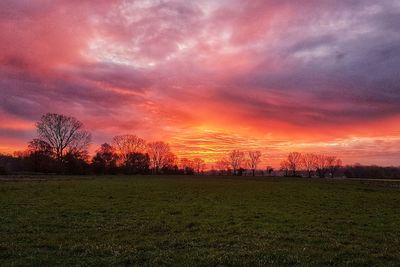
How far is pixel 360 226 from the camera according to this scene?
22.8m

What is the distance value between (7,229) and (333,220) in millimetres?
21861

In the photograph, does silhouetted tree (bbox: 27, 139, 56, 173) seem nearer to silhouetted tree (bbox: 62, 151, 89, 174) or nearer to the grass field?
silhouetted tree (bbox: 62, 151, 89, 174)

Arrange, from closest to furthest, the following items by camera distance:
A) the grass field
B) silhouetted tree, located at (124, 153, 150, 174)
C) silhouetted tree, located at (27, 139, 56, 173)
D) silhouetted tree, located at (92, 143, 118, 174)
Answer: the grass field
silhouetted tree, located at (27, 139, 56, 173)
silhouetted tree, located at (92, 143, 118, 174)
silhouetted tree, located at (124, 153, 150, 174)

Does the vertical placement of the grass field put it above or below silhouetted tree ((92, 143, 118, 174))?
below

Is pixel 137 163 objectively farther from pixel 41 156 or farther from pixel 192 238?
pixel 192 238

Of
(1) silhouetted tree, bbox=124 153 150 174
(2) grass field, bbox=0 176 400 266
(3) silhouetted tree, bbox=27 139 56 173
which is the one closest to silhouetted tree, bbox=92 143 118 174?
(1) silhouetted tree, bbox=124 153 150 174

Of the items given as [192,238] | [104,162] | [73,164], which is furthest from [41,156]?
[192,238]

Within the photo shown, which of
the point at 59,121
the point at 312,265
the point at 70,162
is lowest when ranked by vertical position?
the point at 312,265

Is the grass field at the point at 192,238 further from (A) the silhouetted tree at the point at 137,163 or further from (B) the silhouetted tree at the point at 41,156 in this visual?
(A) the silhouetted tree at the point at 137,163

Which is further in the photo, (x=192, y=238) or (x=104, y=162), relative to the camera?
(x=104, y=162)

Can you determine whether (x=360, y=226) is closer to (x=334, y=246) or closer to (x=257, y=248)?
(x=334, y=246)

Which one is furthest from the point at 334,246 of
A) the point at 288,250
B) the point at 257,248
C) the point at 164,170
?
the point at 164,170

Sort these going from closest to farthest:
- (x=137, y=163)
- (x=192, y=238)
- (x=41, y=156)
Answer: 1. (x=192, y=238)
2. (x=41, y=156)
3. (x=137, y=163)

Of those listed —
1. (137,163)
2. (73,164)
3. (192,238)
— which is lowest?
(192,238)
